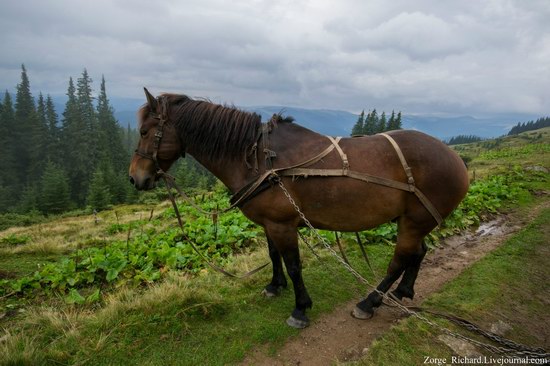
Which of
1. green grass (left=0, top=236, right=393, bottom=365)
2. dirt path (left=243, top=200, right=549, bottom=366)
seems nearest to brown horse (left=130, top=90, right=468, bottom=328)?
dirt path (left=243, top=200, right=549, bottom=366)

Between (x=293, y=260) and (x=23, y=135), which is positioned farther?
(x=23, y=135)

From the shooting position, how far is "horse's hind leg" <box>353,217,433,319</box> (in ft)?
13.6

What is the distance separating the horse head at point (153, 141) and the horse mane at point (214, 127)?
91mm

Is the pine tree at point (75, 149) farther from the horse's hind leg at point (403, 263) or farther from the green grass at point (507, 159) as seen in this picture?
the horse's hind leg at point (403, 263)

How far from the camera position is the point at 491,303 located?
4746 millimetres

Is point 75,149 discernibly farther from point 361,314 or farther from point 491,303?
point 491,303

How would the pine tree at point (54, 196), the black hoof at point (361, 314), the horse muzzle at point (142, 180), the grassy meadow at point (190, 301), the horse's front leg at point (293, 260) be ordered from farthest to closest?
the pine tree at point (54, 196)
the black hoof at point (361, 314)
the horse muzzle at point (142, 180)
the horse's front leg at point (293, 260)
the grassy meadow at point (190, 301)

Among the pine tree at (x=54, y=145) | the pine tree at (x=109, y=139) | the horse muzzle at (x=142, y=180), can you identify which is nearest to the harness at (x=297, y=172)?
the horse muzzle at (x=142, y=180)

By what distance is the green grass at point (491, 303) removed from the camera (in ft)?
12.0

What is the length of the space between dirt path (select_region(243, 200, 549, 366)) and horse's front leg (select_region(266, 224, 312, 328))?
8.0 inches

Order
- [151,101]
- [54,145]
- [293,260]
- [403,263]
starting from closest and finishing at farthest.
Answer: [151,101] < [293,260] < [403,263] < [54,145]

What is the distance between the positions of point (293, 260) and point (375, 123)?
65.6m

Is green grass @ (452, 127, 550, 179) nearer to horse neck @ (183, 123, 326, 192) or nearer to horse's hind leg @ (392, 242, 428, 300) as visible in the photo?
horse's hind leg @ (392, 242, 428, 300)

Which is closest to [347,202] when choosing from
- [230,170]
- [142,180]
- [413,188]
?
[413,188]
